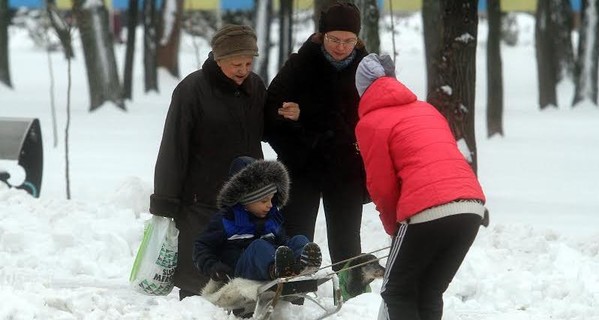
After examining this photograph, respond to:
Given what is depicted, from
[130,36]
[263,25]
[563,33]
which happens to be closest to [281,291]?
[263,25]

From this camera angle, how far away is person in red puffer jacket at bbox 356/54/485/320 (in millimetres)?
5242

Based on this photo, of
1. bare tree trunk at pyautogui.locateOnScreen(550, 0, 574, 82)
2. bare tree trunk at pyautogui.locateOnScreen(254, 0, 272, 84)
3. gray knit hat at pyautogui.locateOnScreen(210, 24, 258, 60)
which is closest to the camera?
gray knit hat at pyautogui.locateOnScreen(210, 24, 258, 60)

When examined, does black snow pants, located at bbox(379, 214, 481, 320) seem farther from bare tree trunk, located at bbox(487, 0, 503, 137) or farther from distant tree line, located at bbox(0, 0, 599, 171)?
bare tree trunk, located at bbox(487, 0, 503, 137)

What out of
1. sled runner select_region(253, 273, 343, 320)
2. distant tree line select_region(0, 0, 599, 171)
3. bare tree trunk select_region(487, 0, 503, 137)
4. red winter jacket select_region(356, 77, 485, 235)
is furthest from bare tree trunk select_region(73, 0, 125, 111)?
red winter jacket select_region(356, 77, 485, 235)

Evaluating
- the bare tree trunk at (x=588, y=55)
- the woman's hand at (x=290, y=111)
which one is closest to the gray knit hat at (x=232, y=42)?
the woman's hand at (x=290, y=111)

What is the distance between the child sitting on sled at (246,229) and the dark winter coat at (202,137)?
0.24m

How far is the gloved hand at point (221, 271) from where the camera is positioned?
623 centimetres

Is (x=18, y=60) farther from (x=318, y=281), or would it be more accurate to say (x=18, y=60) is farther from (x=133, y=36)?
(x=318, y=281)

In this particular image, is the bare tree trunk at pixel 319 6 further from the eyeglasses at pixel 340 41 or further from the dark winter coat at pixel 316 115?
the eyeglasses at pixel 340 41

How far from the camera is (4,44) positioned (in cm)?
3175

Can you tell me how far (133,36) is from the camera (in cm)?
2994

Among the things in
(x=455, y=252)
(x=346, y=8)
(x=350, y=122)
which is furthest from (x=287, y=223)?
(x=455, y=252)

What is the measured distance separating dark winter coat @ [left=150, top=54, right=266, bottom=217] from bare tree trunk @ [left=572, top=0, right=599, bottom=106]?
24.3m

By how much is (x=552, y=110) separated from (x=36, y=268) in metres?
23.3
